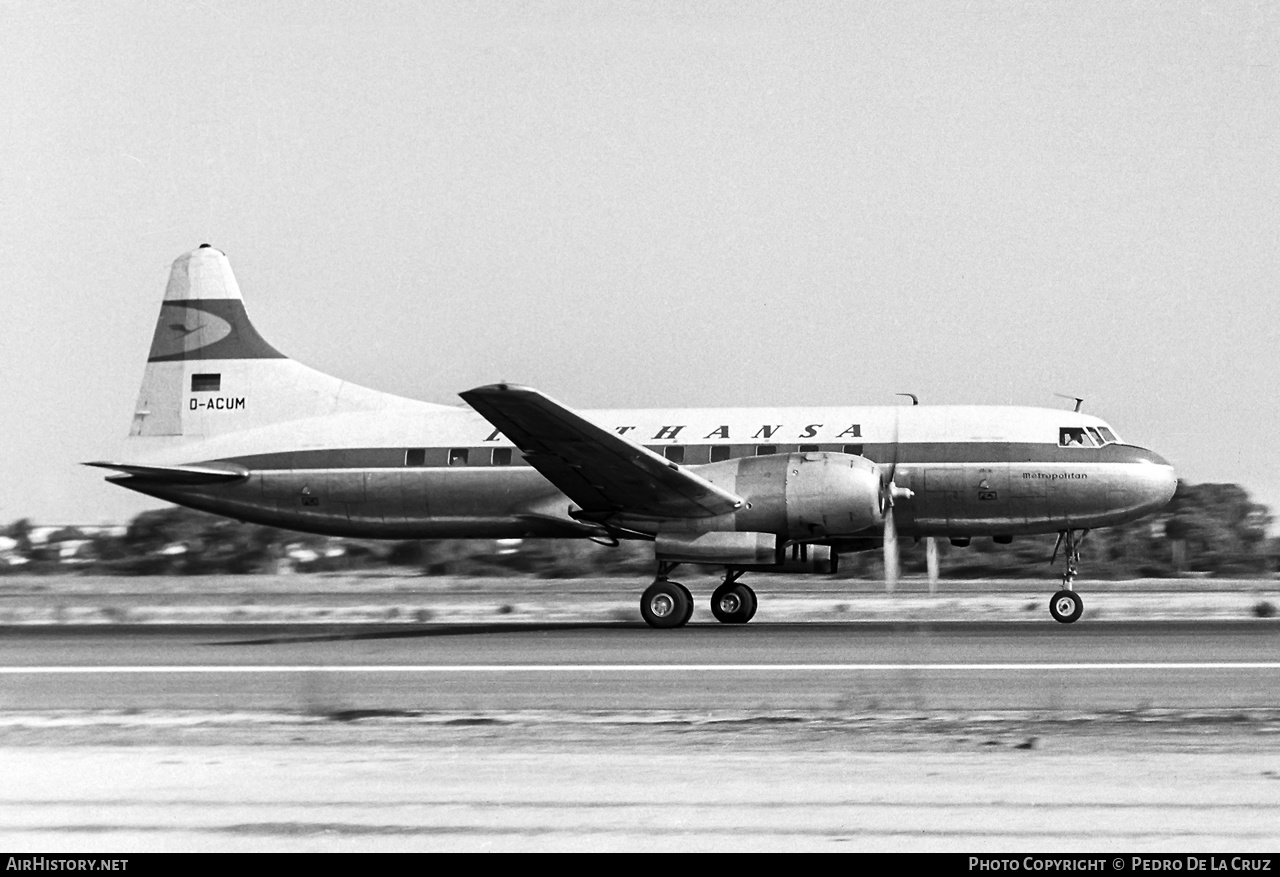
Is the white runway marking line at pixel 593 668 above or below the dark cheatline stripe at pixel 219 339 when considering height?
below

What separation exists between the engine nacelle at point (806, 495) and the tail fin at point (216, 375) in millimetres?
7657

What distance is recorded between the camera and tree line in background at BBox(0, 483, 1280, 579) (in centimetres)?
4353

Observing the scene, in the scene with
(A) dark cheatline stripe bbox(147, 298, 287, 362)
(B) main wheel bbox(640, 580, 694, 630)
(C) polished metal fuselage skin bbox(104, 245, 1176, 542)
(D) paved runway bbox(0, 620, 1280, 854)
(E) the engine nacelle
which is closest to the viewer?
(D) paved runway bbox(0, 620, 1280, 854)

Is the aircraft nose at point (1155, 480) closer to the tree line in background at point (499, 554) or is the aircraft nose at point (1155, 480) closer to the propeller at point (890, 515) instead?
the propeller at point (890, 515)

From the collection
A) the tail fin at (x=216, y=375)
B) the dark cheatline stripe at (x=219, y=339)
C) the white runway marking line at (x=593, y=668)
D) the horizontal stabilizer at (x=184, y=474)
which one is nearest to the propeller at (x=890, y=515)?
the white runway marking line at (x=593, y=668)

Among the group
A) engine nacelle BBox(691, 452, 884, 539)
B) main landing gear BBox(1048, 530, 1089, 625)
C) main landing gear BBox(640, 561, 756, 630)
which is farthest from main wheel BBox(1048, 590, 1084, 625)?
main landing gear BBox(640, 561, 756, 630)

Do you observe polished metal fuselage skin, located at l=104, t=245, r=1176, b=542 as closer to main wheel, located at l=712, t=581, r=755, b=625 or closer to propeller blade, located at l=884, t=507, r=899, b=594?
propeller blade, located at l=884, t=507, r=899, b=594

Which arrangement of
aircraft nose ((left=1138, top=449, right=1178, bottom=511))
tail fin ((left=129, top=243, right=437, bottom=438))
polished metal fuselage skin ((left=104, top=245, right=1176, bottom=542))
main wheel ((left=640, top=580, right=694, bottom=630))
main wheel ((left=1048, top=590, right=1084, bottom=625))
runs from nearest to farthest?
polished metal fuselage skin ((left=104, top=245, right=1176, bottom=542)), main wheel ((left=640, top=580, right=694, bottom=630)), main wheel ((left=1048, top=590, right=1084, bottom=625)), aircraft nose ((left=1138, top=449, right=1178, bottom=511)), tail fin ((left=129, top=243, right=437, bottom=438))

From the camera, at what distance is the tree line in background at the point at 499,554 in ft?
143

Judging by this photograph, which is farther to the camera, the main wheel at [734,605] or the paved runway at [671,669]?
the main wheel at [734,605]

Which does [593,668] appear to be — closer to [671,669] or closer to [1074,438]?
[671,669]

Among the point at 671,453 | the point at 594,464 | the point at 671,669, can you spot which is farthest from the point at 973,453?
the point at 671,669

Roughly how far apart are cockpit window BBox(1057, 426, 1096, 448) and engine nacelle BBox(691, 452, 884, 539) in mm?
3835

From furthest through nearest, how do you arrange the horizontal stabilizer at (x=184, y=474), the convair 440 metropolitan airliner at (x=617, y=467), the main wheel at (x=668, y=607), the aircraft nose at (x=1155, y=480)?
the horizontal stabilizer at (x=184, y=474) → the aircraft nose at (x=1155, y=480) → the main wheel at (x=668, y=607) → the convair 440 metropolitan airliner at (x=617, y=467)
